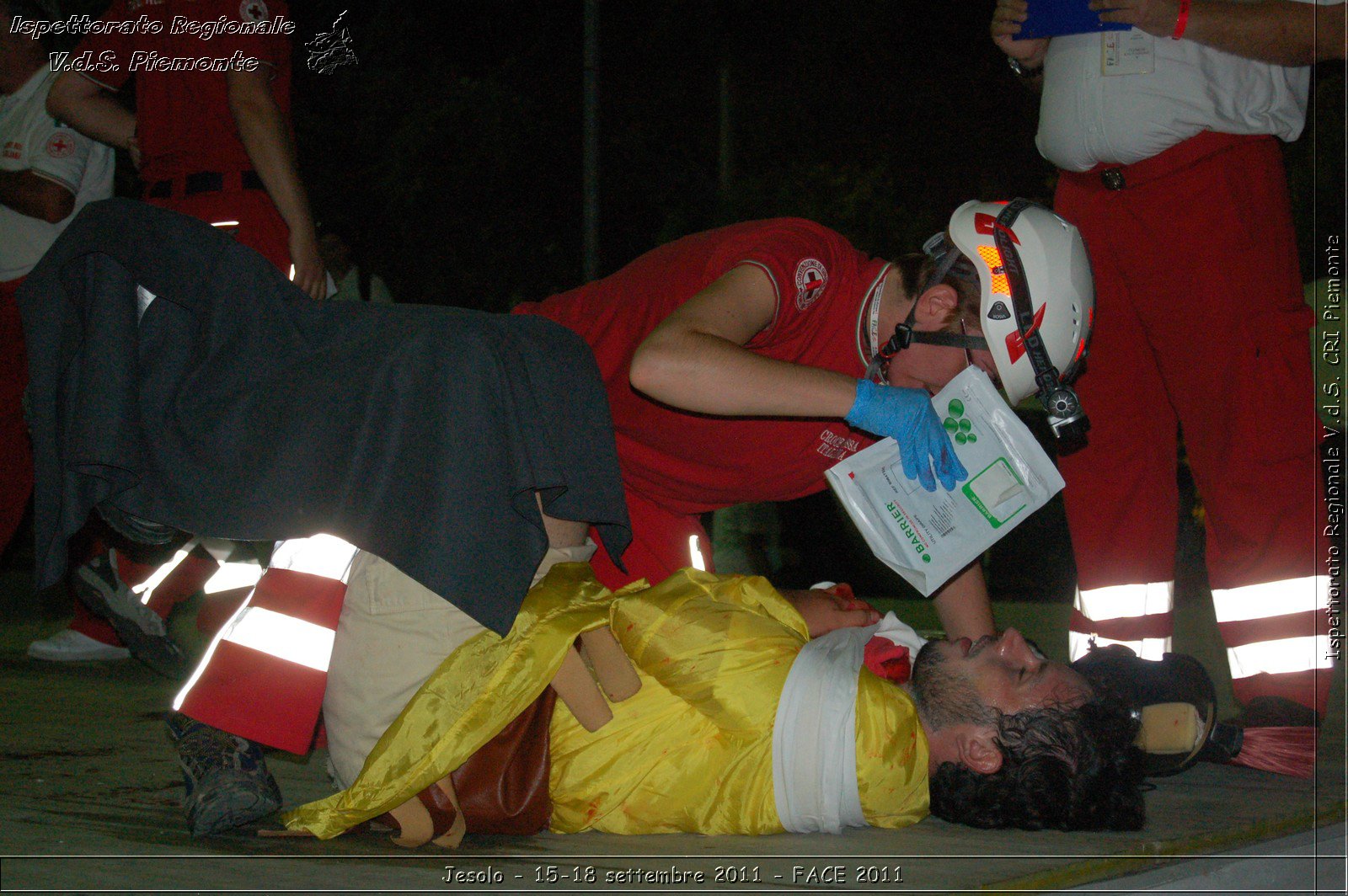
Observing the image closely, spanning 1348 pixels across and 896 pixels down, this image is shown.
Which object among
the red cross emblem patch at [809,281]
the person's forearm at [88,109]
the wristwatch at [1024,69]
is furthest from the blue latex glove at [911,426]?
the person's forearm at [88,109]

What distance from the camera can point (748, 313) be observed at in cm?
236

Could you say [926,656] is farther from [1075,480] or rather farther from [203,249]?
[203,249]

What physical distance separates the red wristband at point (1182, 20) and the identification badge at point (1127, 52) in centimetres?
7

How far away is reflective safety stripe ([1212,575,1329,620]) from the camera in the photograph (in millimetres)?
2766

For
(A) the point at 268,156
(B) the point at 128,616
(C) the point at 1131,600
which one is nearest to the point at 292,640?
(A) the point at 268,156

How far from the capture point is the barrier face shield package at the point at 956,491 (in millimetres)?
2342

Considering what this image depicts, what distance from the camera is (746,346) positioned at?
8.25 feet

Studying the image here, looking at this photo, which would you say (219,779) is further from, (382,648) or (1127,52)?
(1127,52)

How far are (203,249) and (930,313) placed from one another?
4.27 ft

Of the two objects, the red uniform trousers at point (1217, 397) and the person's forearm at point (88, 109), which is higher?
the person's forearm at point (88, 109)

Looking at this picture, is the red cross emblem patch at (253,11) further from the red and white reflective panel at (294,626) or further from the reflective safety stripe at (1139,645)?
the reflective safety stripe at (1139,645)

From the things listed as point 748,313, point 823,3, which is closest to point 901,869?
point 748,313

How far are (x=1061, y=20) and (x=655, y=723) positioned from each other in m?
1.89

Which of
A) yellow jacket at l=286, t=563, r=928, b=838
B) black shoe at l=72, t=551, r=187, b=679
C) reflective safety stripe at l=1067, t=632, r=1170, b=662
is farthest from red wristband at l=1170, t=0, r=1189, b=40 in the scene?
black shoe at l=72, t=551, r=187, b=679
